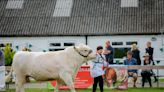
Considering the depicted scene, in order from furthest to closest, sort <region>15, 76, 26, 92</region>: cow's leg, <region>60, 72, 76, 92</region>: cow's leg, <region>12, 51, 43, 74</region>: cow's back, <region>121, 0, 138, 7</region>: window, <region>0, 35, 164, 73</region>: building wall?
<region>121, 0, 138, 7</region>: window
<region>0, 35, 164, 73</region>: building wall
<region>15, 76, 26, 92</region>: cow's leg
<region>12, 51, 43, 74</region>: cow's back
<region>60, 72, 76, 92</region>: cow's leg

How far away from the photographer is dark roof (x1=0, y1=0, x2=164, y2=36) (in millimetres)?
39594

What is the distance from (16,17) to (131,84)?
17834 millimetres

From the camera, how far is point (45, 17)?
41.6m

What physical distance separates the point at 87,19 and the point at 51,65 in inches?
963

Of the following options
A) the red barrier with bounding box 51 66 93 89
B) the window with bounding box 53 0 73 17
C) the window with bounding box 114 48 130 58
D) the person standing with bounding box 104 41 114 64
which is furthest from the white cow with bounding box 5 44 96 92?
the window with bounding box 53 0 73 17

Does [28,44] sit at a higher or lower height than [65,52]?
lower

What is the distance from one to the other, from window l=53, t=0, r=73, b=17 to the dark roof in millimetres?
305

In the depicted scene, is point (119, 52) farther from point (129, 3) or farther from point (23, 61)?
point (23, 61)

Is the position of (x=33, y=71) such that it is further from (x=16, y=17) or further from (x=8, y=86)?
(x=16, y=17)

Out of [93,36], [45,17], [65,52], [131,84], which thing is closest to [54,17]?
[45,17]

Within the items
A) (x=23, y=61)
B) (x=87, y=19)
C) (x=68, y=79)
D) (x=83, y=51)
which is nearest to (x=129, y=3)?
(x=87, y=19)

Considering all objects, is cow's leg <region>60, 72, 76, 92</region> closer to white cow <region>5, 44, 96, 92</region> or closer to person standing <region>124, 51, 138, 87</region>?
white cow <region>5, 44, 96, 92</region>

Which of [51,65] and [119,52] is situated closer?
[51,65]

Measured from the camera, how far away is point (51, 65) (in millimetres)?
16578
